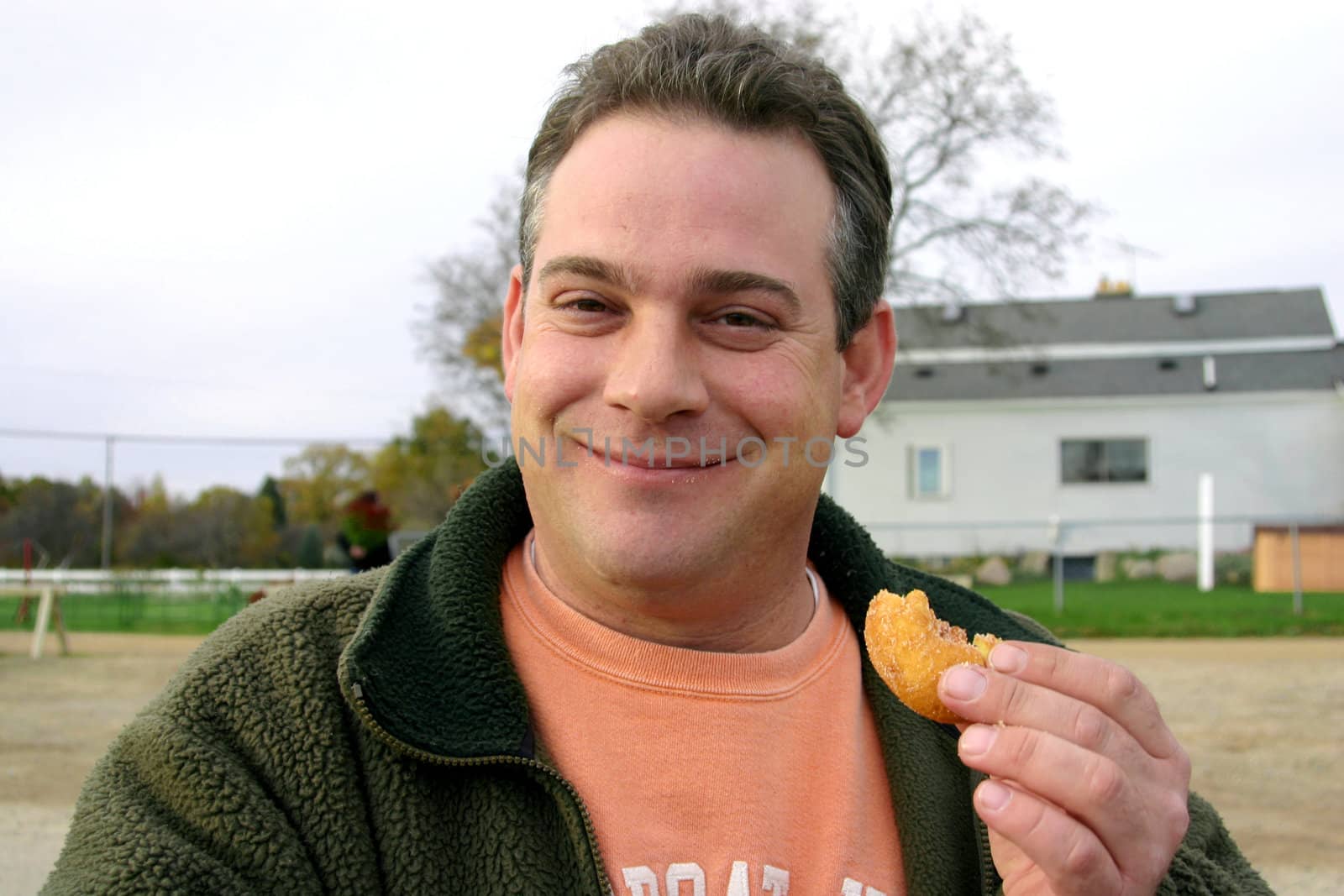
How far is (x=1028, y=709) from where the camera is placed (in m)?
1.48

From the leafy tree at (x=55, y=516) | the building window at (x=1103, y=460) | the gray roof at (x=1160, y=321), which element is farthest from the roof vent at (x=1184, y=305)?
the leafy tree at (x=55, y=516)

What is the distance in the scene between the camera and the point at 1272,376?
92.0 feet

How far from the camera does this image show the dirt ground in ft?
18.3

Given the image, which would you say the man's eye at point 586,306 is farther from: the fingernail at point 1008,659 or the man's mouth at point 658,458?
the fingernail at point 1008,659

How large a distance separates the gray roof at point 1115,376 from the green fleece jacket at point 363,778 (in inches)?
1072

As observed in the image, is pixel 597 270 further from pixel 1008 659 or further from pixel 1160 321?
pixel 1160 321

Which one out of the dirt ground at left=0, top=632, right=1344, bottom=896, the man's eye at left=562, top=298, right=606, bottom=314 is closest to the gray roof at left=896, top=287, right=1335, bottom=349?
the dirt ground at left=0, top=632, right=1344, bottom=896

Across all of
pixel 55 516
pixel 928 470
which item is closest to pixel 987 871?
pixel 55 516

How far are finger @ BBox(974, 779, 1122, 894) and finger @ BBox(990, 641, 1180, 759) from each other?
151mm

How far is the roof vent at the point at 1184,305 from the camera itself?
32.2 meters

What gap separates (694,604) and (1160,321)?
33.1 m

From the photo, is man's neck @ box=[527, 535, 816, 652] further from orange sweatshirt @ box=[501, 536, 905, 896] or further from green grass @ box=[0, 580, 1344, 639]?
green grass @ box=[0, 580, 1344, 639]

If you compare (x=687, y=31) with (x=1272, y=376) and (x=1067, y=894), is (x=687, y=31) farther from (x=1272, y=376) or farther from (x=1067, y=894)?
(x=1272, y=376)

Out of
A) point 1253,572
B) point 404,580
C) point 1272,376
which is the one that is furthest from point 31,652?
point 1272,376
